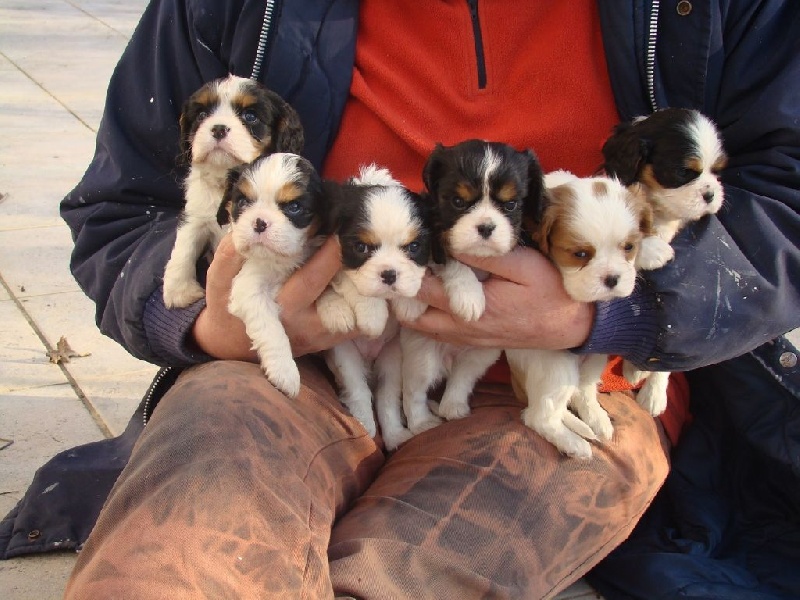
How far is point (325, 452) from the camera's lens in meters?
2.74

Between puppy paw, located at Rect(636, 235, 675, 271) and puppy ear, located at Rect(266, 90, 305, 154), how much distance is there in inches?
41.9

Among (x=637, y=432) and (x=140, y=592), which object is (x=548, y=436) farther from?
(x=140, y=592)

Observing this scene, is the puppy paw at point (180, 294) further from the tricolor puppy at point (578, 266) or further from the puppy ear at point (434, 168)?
the tricolor puppy at point (578, 266)

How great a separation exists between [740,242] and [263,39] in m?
1.53

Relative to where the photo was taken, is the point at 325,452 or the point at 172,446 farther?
the point at 325,452

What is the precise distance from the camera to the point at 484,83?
10.2 feet

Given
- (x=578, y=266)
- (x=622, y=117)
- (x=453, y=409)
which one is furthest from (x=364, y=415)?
(x=622, y=117)

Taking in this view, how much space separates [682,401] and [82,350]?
2758 millimetres

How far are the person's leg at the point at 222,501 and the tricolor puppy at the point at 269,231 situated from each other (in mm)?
77

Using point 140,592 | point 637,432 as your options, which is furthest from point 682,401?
point 140,592

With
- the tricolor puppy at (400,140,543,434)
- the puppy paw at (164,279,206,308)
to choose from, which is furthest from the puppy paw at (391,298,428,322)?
the puppy paw at (164,279,206,308)

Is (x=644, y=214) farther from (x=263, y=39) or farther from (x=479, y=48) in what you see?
(x=263, y=39)

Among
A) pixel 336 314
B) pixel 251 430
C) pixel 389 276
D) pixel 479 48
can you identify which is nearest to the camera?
pixel 251 430

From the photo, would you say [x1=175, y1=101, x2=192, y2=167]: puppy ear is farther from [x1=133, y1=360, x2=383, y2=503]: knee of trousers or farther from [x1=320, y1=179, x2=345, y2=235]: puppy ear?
[x1=133, y1=360, x2=383, y2=503]: knee of trousers
